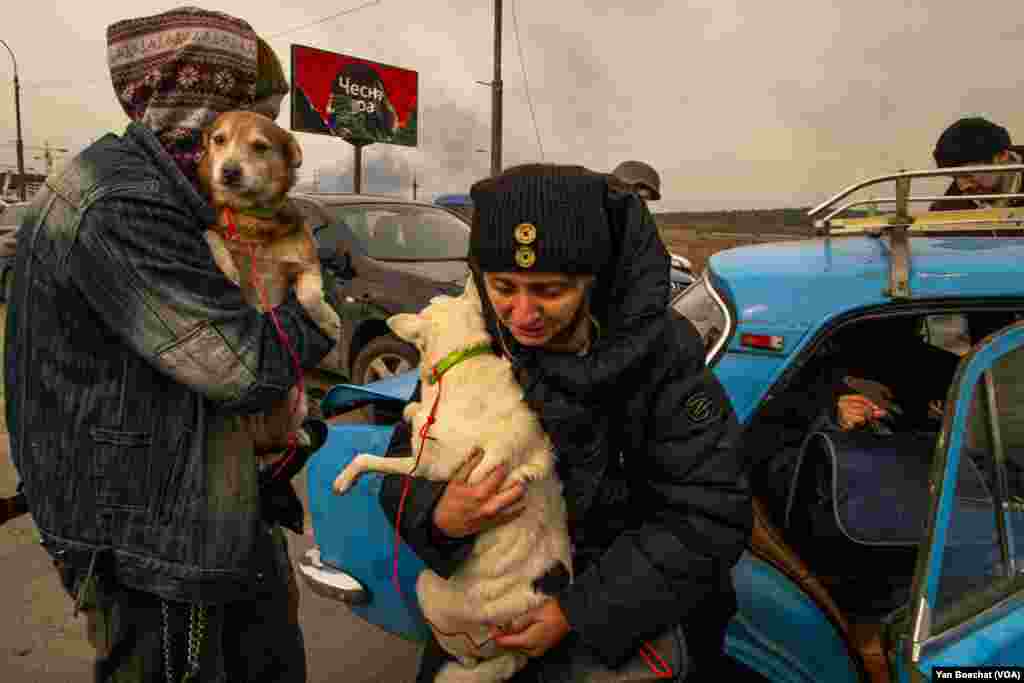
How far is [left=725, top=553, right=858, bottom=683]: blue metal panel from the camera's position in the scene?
1.82 metres

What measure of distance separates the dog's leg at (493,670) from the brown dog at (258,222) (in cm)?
67

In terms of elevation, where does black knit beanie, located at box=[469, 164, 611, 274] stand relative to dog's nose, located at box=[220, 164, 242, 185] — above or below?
below

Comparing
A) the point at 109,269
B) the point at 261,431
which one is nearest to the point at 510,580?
the point at 261,431

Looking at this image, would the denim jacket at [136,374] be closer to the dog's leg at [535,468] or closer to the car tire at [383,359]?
the dog's leg at [535,468]

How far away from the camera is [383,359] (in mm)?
5777

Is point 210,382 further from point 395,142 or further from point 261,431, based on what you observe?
point 395,142

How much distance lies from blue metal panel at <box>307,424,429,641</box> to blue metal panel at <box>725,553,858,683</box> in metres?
0.90

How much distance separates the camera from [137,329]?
1.28 m

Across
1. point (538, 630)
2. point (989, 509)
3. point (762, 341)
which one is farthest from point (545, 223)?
point (989, 509)

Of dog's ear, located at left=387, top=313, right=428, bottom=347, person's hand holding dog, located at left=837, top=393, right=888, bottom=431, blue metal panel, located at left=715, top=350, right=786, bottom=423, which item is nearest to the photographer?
dog's ear, located at left=387, top=313, right=428, bottom=347

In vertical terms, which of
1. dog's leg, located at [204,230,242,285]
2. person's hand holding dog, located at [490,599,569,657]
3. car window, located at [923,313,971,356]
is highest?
dog's leg, located at [204,230,242,285]

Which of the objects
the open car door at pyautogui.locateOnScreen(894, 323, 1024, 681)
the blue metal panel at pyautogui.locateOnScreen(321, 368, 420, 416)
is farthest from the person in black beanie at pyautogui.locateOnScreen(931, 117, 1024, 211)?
the blue metal panel at pyautogui.locateOnScreen(321, 368, 420, 416)

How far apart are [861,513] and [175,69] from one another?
2.20m

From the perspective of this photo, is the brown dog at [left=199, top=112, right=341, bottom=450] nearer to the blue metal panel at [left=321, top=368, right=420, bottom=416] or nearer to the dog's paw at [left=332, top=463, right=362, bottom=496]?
the dog's paw at [left=332, top=463, right=362, bottom=496]
